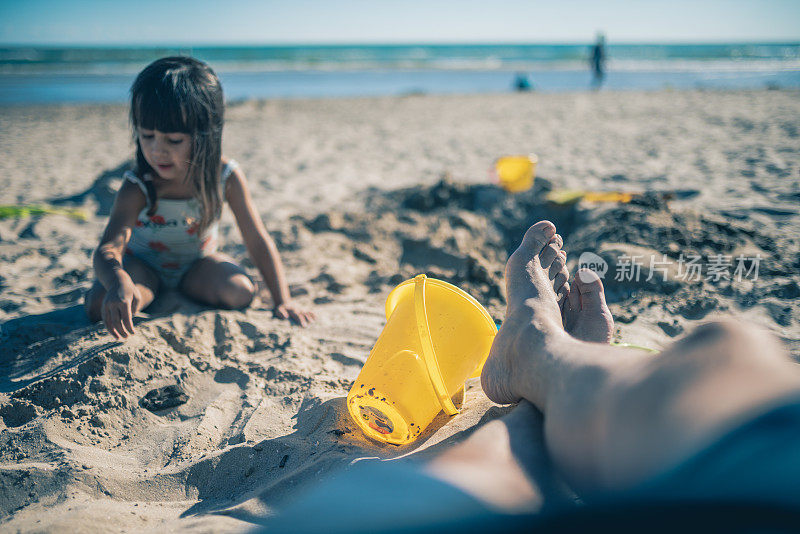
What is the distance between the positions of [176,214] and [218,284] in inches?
14.9

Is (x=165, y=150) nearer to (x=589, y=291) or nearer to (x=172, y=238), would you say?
(x=172, y=238)

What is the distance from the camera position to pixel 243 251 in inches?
126

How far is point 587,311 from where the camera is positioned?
180 centimetres

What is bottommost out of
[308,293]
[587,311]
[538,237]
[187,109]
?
[308,293]

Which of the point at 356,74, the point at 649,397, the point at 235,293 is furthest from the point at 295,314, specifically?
the point at 356,74

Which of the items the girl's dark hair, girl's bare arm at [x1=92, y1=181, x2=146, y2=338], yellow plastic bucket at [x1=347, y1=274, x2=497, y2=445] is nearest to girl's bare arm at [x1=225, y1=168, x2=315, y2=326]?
the girl's dark hair

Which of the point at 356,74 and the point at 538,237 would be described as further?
the point at 356,74

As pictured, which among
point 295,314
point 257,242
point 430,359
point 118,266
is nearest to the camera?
point 430,359

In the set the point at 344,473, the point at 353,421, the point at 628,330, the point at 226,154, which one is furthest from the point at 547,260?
the point at 226,154

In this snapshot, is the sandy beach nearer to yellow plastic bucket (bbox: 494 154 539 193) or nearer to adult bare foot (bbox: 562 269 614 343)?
yellow plastic bucket (bbox: 494 154 539 193)

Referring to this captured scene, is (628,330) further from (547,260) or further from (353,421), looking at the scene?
(353,421)

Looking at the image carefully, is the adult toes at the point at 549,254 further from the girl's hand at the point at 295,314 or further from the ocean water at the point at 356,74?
the ocean water at the point at 356,74

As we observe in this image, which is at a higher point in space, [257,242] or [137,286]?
[257,242]

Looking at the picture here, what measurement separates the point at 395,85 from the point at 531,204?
12.8 metres
